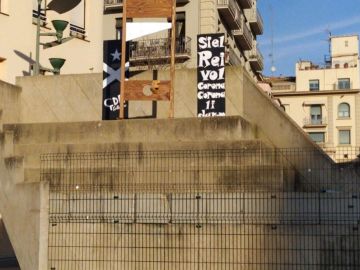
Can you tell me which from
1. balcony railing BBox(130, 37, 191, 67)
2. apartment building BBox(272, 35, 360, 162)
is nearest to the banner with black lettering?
balcony railing BBox(130, 37, 191, 67)

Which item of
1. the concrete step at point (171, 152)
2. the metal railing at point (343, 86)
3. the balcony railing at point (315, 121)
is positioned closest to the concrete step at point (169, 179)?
the concrete step at point (171, 152)

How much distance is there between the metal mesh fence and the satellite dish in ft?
39.5

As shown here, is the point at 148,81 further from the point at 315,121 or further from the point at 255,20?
the point at 315,121

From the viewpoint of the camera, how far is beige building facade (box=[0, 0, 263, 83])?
24.2m

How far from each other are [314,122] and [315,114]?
3.65 feet

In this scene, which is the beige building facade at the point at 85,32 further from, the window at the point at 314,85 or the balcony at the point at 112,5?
the window at the point at 314,85

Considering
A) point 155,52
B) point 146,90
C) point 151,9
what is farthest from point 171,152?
point 155,52

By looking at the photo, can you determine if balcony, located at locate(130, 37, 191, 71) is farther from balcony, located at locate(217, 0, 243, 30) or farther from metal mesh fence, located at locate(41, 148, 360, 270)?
metal mesh fence, located at locate(41, 148, 360, 270)

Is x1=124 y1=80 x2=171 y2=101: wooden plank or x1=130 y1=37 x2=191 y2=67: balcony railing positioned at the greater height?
x1=130 y1=37 x2=191 y2=67: balcony railing

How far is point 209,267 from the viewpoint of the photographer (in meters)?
13.7

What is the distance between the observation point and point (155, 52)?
39000 millimetres

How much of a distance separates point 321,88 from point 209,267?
6875 cm

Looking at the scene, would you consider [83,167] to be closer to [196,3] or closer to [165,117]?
[165,117]

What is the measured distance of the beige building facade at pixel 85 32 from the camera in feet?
79.6
